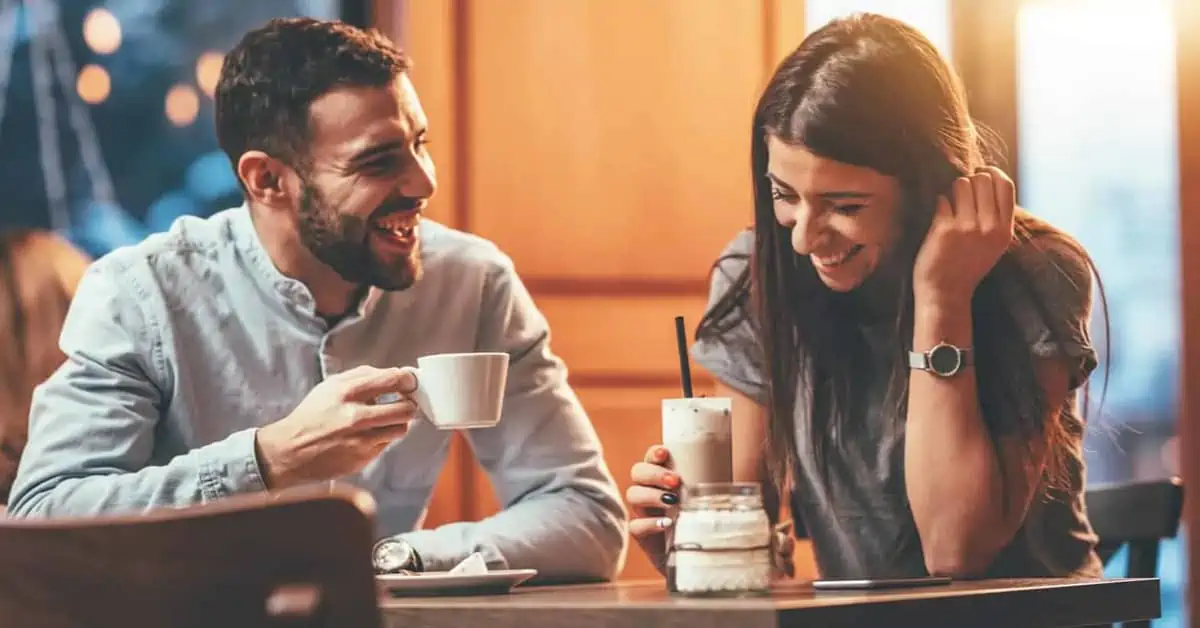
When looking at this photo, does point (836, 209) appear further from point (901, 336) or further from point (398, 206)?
point (398, 206)

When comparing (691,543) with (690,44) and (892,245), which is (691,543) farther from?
(690,44)

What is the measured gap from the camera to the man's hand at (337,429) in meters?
1.71

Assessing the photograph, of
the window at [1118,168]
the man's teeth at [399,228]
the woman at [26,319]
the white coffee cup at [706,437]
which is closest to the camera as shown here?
the white coffee cup at [706,437]

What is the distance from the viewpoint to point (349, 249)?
2.15 metres

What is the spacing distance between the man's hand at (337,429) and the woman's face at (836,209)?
52cm

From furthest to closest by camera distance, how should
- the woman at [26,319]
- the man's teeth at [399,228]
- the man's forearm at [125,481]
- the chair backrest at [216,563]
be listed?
1. the woman at [26,319]
2. the man's teeth at [399,228]
3. the man's forearm at [125,481]
4. the chair backrest at [216,563]

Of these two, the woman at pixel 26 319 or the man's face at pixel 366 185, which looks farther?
the woman at pixel 26 319

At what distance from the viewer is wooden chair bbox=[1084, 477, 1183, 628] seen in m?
2.08

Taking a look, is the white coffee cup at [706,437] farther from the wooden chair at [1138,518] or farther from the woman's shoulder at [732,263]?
the wooden chair at [1138,518]

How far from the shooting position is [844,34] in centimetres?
195

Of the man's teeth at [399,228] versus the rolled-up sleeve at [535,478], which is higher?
the man's teeth at [399,228]

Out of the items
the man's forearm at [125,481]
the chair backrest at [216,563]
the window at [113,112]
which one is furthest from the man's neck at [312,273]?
the window at [113,112]

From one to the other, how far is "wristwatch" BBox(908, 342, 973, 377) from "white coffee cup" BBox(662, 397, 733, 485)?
1.15 feet

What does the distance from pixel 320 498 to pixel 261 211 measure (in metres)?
1.35
